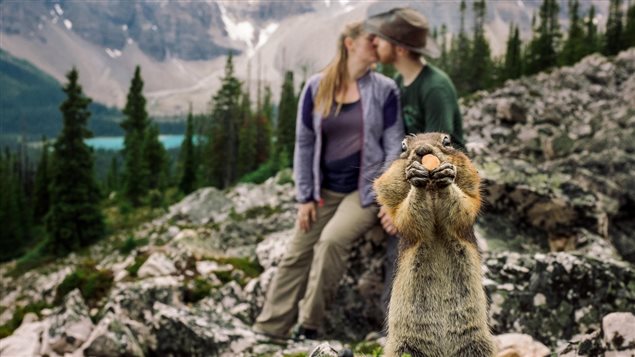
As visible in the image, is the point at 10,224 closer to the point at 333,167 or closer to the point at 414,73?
the point at 333,167

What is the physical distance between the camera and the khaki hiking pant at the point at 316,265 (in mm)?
6777

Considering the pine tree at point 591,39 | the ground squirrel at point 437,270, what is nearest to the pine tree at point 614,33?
the pine tree at point 591,39

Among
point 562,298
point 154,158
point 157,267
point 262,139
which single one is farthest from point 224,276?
point 262,139

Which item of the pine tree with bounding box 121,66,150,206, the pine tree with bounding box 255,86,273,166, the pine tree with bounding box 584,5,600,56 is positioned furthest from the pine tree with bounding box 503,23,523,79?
the pine tree with bounding box 121,66,150,206

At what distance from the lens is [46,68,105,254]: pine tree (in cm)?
4406

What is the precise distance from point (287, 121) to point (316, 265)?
62.4 m

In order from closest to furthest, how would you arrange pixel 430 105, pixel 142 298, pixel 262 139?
pixel 430 105 → pixel 142 298 → pixel 262 139

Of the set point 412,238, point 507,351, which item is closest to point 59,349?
point 507,351

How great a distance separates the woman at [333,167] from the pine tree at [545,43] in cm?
7220

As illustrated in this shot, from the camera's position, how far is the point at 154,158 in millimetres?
66438

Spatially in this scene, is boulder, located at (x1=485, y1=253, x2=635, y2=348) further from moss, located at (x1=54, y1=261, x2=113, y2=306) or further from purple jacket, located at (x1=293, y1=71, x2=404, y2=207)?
moss, located at (x1=54, y1=261, x2=113, y2=306)

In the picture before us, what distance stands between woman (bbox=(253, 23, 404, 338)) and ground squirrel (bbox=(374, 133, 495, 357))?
11.3 feet

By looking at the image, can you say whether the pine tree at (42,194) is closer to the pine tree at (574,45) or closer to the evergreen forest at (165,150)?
the evergreen forest at (165,150)

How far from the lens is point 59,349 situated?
792cm
